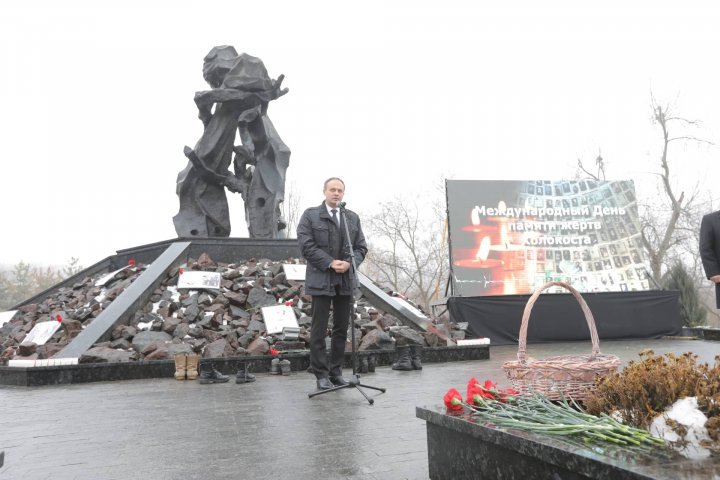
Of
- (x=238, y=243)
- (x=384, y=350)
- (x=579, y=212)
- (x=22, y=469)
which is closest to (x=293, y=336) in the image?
(x=384, y=350)

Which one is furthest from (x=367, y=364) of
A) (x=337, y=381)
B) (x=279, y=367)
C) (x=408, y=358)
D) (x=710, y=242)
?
(x=710, y=242)

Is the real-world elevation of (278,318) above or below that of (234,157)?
below

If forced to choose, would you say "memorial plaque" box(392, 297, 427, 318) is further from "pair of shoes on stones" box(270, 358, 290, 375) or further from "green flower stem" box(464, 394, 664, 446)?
"green flower stem" box(464, 394, 664, 446)

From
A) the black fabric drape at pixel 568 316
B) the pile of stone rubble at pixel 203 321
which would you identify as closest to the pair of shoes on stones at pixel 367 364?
the pile of stone rubble at pixel 203 321

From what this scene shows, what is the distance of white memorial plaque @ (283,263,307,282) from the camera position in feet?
31.0

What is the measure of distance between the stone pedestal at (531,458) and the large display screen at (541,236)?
1145cm

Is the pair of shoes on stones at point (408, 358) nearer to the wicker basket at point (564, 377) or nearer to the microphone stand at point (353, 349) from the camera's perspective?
the microphone stand at point (353, 349)

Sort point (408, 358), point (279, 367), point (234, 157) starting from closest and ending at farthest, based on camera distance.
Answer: point (279, 367) < point (408, 358) < point (234, 157)

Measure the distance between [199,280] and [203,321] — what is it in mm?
1306

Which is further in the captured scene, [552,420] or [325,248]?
[325,248]

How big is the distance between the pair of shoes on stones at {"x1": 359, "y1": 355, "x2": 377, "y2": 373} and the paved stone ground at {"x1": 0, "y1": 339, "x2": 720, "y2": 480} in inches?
37.5

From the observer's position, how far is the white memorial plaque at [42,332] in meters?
7.65

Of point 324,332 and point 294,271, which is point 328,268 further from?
point 294,271

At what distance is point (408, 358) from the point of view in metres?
6.86
